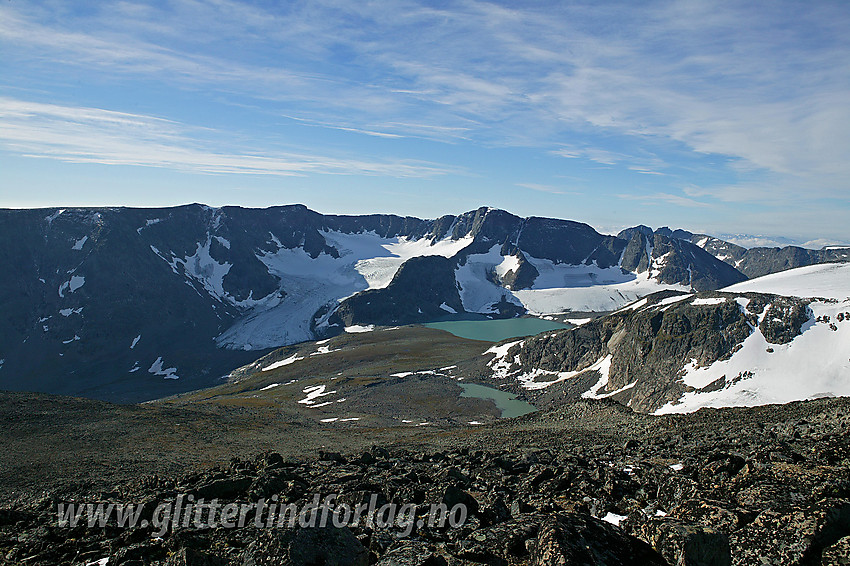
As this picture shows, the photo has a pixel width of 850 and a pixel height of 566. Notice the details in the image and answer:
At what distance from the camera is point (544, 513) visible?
9.62m

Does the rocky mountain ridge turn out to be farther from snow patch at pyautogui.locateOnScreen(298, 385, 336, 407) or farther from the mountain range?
the mountain range

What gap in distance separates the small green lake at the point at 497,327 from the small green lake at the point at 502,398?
70782mm

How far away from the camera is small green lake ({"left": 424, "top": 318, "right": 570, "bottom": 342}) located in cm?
16050

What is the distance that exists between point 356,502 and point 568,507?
521cm

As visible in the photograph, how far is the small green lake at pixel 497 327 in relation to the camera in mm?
160500

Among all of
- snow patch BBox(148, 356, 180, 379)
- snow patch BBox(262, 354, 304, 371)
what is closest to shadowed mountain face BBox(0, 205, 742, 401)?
snow patch BBox(148, 356, 180, 379)

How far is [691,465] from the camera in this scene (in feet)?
49.8

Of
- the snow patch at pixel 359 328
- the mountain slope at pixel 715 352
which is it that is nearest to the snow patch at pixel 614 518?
the mountain slope at pixel 715 352

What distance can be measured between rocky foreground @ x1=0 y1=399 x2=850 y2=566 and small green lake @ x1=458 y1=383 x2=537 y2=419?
154ft

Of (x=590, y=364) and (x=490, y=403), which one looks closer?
(x=490, y=403)

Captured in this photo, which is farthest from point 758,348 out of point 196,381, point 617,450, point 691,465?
point 196,381

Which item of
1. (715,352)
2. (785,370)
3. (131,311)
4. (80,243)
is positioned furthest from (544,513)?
(80,243)

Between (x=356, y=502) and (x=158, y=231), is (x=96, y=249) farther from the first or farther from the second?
(x=356, y=502)

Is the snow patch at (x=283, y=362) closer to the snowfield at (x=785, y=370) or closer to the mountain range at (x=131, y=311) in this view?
the mountain range at (x=131, y=311)
